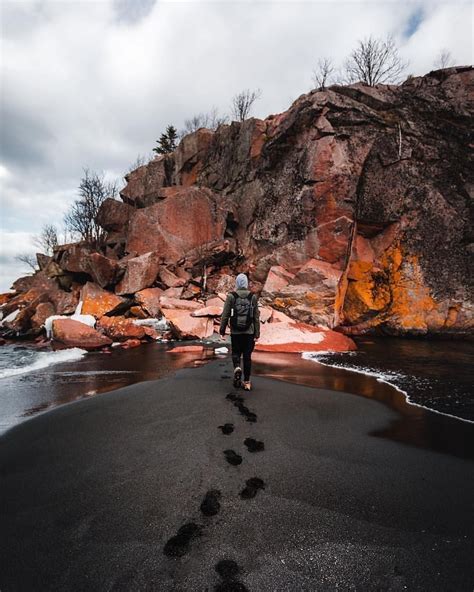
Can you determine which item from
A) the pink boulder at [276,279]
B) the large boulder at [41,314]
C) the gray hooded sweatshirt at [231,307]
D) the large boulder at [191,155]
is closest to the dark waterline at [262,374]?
the gray hooded sweatshirt at [231,307]

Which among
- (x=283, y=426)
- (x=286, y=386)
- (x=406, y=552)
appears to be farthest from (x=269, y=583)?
(x=286, y=386)

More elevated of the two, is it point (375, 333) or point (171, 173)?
point (171, 173)

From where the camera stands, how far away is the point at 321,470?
8.87 feet

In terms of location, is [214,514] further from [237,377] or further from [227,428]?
[237,377]

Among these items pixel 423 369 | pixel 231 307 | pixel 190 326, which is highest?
pixel 231 307

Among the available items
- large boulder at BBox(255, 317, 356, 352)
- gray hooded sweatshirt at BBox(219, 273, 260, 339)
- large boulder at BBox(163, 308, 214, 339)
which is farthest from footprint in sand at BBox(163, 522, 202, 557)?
large boulder at BBox(163, 308, 214, 339)

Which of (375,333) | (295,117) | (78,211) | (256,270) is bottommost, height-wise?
(375,333)

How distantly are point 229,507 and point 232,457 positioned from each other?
2.31 feet

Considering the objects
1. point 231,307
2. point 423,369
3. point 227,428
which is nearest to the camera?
point 227,428

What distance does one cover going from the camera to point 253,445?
124 inches

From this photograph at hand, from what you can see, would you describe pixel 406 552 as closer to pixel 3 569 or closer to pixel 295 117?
pixel 3 569

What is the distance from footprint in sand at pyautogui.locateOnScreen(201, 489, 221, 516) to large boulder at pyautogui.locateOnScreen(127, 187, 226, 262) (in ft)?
59.5

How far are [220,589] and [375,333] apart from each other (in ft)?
49.0

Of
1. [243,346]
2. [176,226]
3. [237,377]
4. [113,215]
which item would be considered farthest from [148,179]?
[237,377]
